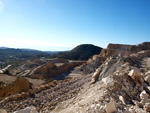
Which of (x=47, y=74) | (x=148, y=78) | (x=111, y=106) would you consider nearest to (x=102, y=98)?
(x=111, y=106)

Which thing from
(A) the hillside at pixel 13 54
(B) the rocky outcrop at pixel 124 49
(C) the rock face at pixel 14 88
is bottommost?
(A) the hillside at pixel 13 54

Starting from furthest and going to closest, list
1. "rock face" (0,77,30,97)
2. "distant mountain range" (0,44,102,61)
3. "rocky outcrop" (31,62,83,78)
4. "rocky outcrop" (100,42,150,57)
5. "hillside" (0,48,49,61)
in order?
"hillside" (0,48,49,61), "distant mountain range" (0,44,102,61), "rocky outcrop" (100,42,150,57), "rocky outcrop" (31,62,83,78), "rock face" (0,77,30,97)

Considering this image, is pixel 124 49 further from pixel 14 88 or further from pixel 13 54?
pixel 13 54

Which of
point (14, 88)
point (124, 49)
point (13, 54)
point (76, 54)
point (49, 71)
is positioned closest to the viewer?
point (14, 88)

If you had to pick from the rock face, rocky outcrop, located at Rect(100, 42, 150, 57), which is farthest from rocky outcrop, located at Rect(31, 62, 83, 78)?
rocky outcrop, located at Rect(100, 42, 150, 57)

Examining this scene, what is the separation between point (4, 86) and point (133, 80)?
12502 mm

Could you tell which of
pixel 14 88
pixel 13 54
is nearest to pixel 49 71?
pixel 14 88

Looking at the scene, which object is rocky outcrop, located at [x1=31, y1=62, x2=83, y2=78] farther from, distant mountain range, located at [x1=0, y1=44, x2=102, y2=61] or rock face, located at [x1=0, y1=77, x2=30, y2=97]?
distant mountain range, located at [x1=0, y1=44, x2=102, y2=61]

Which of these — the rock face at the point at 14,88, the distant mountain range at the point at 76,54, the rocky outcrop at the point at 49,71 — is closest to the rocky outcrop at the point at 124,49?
the rocky outcrop at the point at 49,71

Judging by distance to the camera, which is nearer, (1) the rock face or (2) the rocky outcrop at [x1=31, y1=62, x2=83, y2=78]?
(1) the rock face

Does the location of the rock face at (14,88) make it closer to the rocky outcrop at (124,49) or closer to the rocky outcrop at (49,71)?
the rocky outcrop at (49,71)

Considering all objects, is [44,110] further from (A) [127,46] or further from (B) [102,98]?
(A) [127,46]

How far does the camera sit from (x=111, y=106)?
2.78 m

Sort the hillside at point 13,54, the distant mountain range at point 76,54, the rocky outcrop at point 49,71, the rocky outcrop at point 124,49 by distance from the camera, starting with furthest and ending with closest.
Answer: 1. the hillside at point 13,54
2. the distant mountain range at point 76,54
3. the rocky outcrop at point 124,49
4. the rocky outcrop at point 49,71
